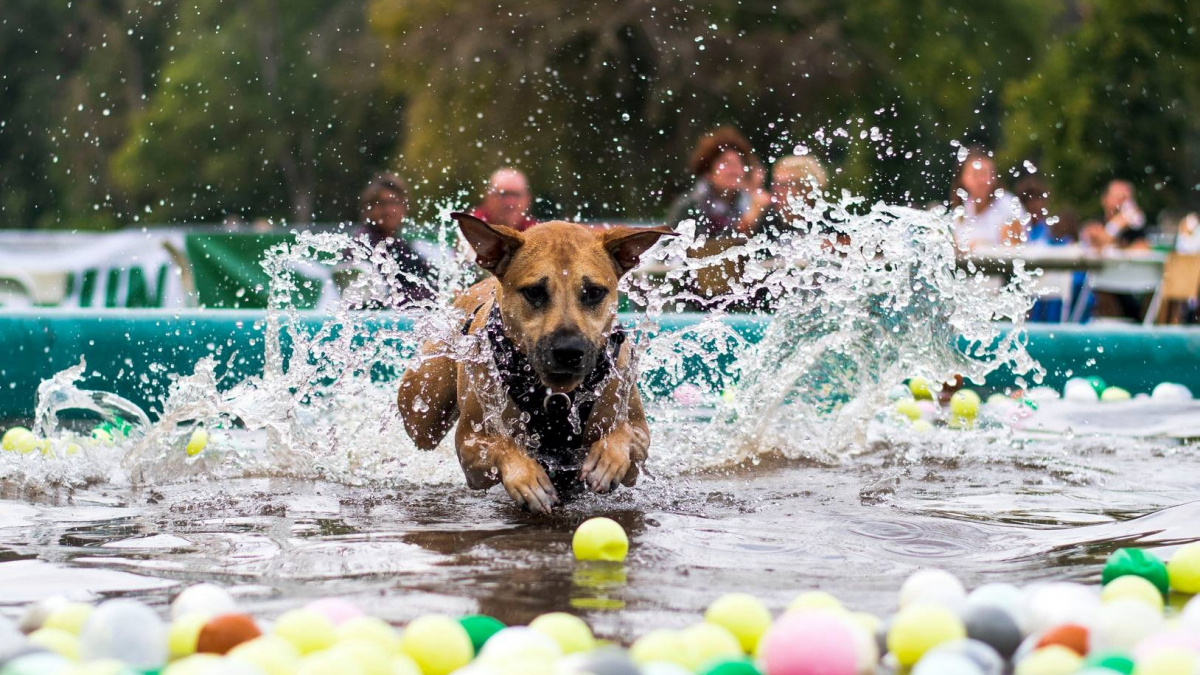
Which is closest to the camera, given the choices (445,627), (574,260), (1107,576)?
(445,627)

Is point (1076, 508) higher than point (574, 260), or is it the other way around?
point (574, 260)

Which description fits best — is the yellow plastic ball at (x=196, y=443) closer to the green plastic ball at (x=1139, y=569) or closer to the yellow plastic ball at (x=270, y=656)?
the yellow plastic ball at (x=270, y=656)

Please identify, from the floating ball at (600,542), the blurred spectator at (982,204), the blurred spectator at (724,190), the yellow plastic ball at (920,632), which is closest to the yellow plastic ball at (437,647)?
the yellow plastic ball at (920,632)

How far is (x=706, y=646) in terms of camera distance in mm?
2949

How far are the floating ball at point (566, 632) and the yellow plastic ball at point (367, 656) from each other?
377 millimetres

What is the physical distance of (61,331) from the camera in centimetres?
855

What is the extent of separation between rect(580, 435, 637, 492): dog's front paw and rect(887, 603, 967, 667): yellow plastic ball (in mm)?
1872

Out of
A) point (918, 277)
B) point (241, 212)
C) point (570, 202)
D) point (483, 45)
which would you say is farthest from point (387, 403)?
point (241, 212)

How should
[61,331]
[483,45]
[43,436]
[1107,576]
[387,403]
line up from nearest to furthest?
[1107,576] → [387,403] → [43,436] → [61,331] → [483,45]

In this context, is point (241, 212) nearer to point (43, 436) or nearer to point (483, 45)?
point (483, 45)

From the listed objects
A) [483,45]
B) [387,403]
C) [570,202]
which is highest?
[483,45]

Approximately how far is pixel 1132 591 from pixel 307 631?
206cm

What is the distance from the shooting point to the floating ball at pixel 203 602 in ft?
10.6

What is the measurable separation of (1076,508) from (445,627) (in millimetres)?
3139
